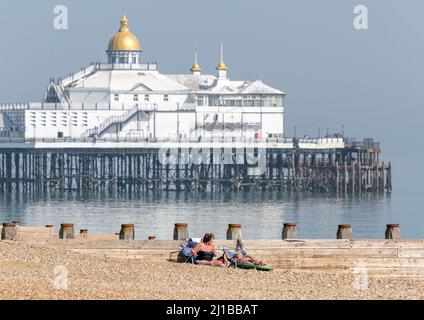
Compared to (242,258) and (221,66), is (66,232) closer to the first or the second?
(242,258)

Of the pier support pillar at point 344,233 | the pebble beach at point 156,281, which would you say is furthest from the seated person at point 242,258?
the pier support pillar at point 344,233

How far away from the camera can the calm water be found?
2744 inches

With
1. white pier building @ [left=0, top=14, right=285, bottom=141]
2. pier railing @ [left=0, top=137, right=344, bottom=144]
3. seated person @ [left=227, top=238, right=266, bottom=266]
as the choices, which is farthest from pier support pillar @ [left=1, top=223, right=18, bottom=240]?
white pier building @ [left=0, top=14, right=285, bottom=141]

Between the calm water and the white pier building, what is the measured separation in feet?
53.3

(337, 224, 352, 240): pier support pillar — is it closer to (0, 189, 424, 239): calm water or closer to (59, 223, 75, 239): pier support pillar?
(59, 223, 75, 239): pier support pillar

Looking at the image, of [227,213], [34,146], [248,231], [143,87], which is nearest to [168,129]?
[143,87]

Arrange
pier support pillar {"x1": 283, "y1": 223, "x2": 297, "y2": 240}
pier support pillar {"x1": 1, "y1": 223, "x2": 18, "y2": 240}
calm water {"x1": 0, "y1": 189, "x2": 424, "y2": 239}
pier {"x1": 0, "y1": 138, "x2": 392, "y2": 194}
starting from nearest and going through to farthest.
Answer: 1. pier support pillar {"x1": 1, "y1": 223, "x2": 18, "y2": 240}
2. pier support pillar {"x1": 283, "y1": 223, "x2": 297, "y2": 240}
3. calm water {"x1": 0, "y1": 189, "x2": 424, "y2": 239}
4. pier {"x1": 0, "y1": 138, "x2": 392, "y2": 194}

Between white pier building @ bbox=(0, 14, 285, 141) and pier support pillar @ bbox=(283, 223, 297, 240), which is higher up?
white pier building @ bbox=(0, 14, 285, 141)

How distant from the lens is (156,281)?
2958cm

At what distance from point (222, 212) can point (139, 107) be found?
150ft

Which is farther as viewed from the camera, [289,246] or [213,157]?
[213,157]
